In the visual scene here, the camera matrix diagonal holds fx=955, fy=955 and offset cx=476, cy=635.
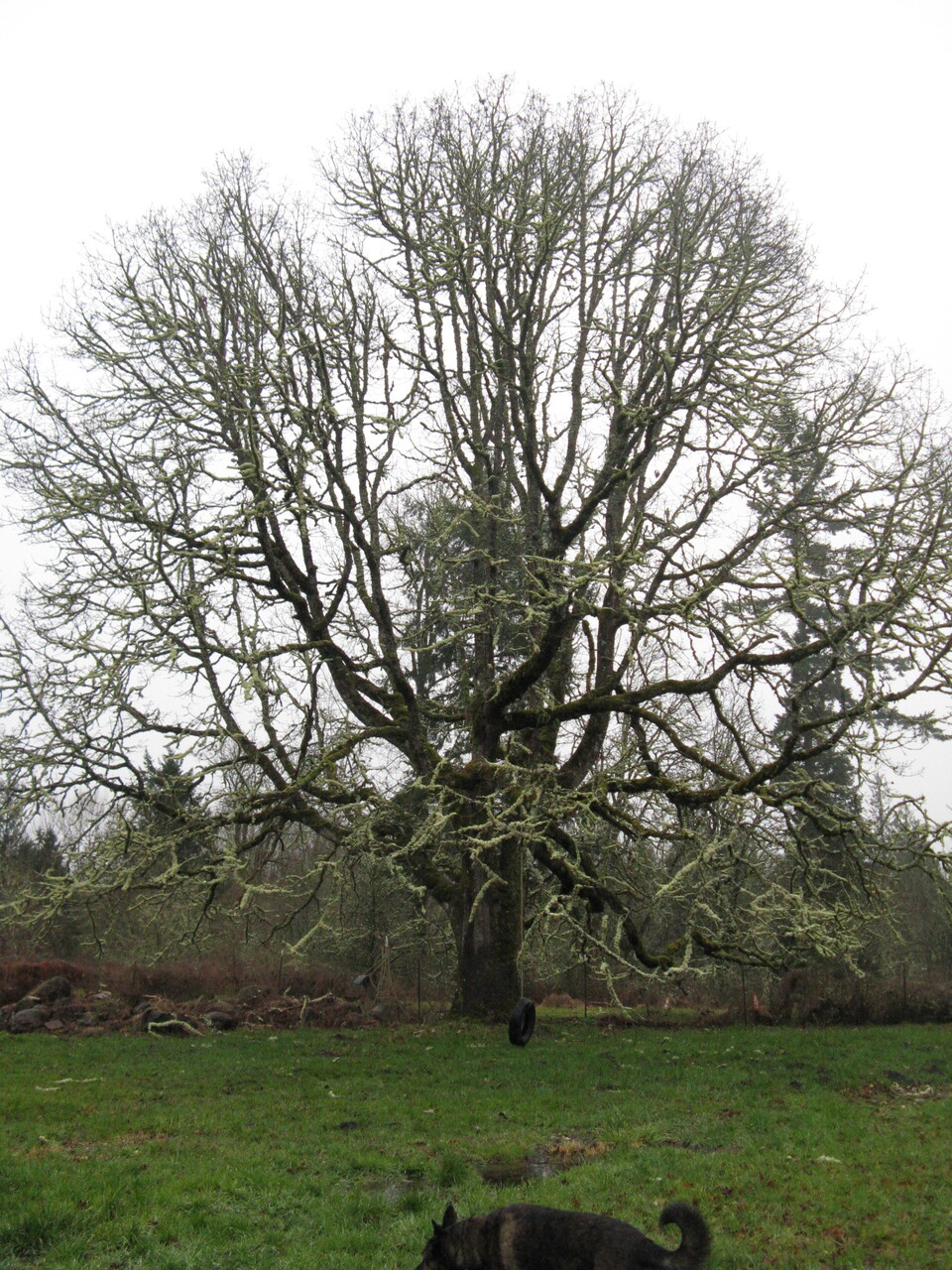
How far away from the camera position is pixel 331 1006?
17.2 m

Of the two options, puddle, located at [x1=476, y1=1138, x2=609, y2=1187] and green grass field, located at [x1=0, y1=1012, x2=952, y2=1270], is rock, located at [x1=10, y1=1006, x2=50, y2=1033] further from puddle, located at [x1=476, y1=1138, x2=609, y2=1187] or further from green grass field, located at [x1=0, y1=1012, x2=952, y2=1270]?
puddle, located at [x1=476, y1=1138, x2=609, y2=1187]

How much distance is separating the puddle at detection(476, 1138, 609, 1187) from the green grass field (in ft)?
0.10

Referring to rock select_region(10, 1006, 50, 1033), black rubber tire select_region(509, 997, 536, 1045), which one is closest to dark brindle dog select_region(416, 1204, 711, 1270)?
black rubber tire select_region(509, 997, 536, 1045)

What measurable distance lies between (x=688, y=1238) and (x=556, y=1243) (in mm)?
614

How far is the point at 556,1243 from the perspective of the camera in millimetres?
4418

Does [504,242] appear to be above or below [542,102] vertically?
below

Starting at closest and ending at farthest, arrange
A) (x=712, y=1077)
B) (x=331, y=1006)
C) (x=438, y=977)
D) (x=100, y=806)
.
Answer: (x=712, y=1077) < (x=100, y=806) < (x=331, y=1006) < (x=438, y=977)

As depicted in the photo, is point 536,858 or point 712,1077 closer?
point 712,1077

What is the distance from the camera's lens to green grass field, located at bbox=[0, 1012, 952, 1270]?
5609 millimetres

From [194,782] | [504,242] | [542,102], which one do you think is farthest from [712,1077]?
[542,102]

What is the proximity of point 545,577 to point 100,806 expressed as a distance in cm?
674

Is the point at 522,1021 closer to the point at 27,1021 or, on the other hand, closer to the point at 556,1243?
the point at 556,1243

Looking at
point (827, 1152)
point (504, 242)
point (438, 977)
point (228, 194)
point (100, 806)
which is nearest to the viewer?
point (827, 1152)

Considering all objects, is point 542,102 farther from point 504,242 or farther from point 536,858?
point 536,858
